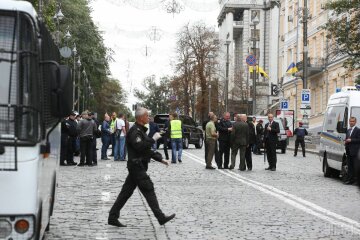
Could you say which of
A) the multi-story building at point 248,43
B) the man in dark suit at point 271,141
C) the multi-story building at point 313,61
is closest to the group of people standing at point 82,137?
the man in dark suit at point 271,141

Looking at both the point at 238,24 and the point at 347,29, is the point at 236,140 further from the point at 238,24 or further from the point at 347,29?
the point at 238,24

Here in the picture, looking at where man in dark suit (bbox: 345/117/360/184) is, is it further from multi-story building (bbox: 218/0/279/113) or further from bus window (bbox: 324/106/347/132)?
multi-story building (bbox: 218/0/279/113)

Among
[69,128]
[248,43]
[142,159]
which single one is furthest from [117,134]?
[248,43]

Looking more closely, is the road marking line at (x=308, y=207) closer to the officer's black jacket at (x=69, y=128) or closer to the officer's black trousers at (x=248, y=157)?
the officer's black trousers at (x=248, y=157)

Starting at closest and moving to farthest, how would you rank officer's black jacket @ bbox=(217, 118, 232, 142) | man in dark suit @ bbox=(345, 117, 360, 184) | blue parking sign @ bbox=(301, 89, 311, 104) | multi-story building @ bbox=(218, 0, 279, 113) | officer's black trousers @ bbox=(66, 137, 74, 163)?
man in dark suit @ bbox=(345, 117, 360, 184) < officer's black jacket @ bbox=(217, 118, 232, 142) < officer's black trousers @ bbox=(66, 137, 74, 163) < blue parking sign @ bbox=(301, 89, 311, 104) < multi-story building @ bbox=(218, 0, 279, 113)

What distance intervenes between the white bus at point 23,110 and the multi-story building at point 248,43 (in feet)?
243

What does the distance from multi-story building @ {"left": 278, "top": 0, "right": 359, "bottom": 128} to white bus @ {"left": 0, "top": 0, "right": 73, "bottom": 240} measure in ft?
134

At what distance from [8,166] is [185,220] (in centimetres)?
542

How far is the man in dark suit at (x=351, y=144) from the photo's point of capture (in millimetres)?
18406

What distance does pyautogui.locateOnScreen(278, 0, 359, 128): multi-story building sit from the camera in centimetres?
5216

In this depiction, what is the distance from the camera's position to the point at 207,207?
13.2 metres

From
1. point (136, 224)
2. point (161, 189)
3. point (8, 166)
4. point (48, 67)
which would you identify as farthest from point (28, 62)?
point (161, 189)

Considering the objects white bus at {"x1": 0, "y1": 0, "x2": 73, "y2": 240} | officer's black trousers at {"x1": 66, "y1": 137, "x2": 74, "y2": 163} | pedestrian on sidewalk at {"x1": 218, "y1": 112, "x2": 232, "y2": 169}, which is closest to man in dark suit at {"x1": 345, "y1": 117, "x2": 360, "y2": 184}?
pedestrian on sidewalk at {"x1": 218, "y1": 112, "x2": 232, "y2": 169}

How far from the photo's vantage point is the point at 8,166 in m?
6.38
